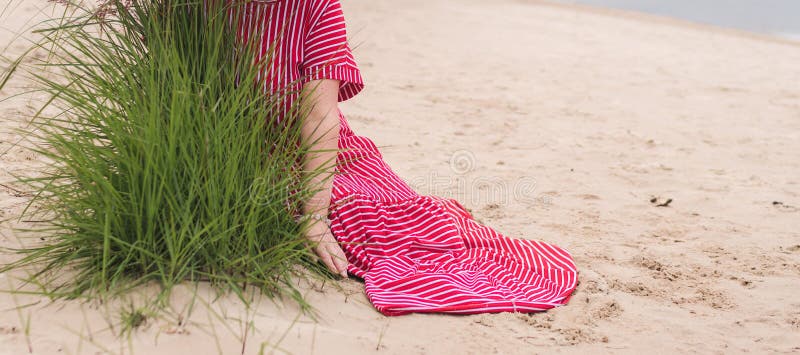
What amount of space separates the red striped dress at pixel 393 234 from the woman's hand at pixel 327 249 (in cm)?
Result: 4

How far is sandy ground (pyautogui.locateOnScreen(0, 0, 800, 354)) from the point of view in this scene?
5.62 ft

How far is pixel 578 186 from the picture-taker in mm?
3484

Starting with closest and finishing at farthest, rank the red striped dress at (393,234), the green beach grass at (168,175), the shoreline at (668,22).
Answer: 1. the green beach grass at (168,175)
2. the red striped dress at (393,234)
3. the shoreline at (668,22)

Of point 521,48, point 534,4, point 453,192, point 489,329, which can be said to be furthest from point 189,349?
point 534,4

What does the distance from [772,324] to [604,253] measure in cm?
66

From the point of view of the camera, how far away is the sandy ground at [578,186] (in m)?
1.71

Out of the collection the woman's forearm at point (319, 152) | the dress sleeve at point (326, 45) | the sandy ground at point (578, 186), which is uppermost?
the dress sleeve at point (326, 45)

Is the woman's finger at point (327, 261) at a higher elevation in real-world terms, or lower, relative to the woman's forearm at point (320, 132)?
lower

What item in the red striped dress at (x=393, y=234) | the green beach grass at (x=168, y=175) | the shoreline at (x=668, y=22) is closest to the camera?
the green beach grass at (x=168, y=175)

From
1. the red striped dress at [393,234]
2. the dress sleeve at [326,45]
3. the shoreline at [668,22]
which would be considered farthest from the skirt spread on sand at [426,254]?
the shoreline at [668,22]

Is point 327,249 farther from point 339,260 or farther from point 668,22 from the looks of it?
point 668,22

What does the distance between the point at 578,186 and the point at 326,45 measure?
176 centimetres

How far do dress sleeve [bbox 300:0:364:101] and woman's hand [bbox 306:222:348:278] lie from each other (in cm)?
43

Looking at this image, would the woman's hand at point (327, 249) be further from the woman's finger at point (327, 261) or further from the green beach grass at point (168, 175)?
the green beach grass at point (168, 175)
